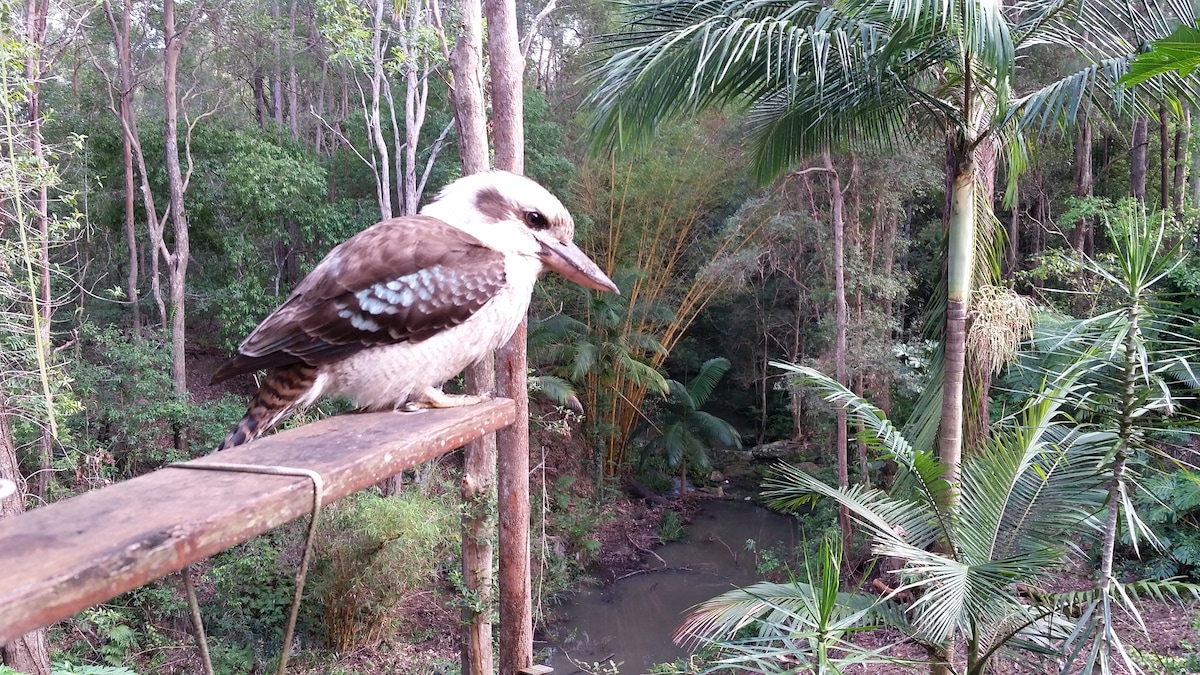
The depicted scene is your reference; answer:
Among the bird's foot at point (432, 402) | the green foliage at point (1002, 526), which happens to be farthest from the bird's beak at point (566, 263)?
the green foliage at point (1002, 526)

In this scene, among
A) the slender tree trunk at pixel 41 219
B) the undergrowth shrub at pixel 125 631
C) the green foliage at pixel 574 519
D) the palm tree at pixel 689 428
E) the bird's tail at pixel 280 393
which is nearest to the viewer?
the bird's tail at pixel 280 393

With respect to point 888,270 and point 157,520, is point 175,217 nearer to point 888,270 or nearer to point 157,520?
point 888,270

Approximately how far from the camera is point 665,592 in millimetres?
9227

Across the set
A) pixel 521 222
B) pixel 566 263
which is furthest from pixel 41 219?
pixel 566 263

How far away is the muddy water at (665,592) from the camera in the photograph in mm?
7947

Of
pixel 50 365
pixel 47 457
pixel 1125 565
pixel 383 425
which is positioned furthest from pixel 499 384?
pixel 1125 565

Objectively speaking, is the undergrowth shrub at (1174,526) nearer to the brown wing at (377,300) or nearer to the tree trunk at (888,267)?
the tree trunk at (888,267)

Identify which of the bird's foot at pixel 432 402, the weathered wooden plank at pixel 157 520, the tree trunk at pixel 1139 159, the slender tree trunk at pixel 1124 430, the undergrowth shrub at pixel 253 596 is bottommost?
the undergrowth shrub at pixel 253 596

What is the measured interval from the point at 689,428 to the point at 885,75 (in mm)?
7709

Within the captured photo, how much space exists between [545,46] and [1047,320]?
1060cm

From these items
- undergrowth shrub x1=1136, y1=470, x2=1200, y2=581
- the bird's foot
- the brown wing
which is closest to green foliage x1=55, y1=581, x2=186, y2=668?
the bird's foot

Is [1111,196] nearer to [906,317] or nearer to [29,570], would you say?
[906,317]

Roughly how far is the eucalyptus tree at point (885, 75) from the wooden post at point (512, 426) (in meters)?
0.50

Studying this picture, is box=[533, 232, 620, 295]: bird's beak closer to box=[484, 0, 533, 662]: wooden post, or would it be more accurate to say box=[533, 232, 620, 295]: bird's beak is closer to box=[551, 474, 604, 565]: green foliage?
box=[484, 0, 533, 662]: wooden post
